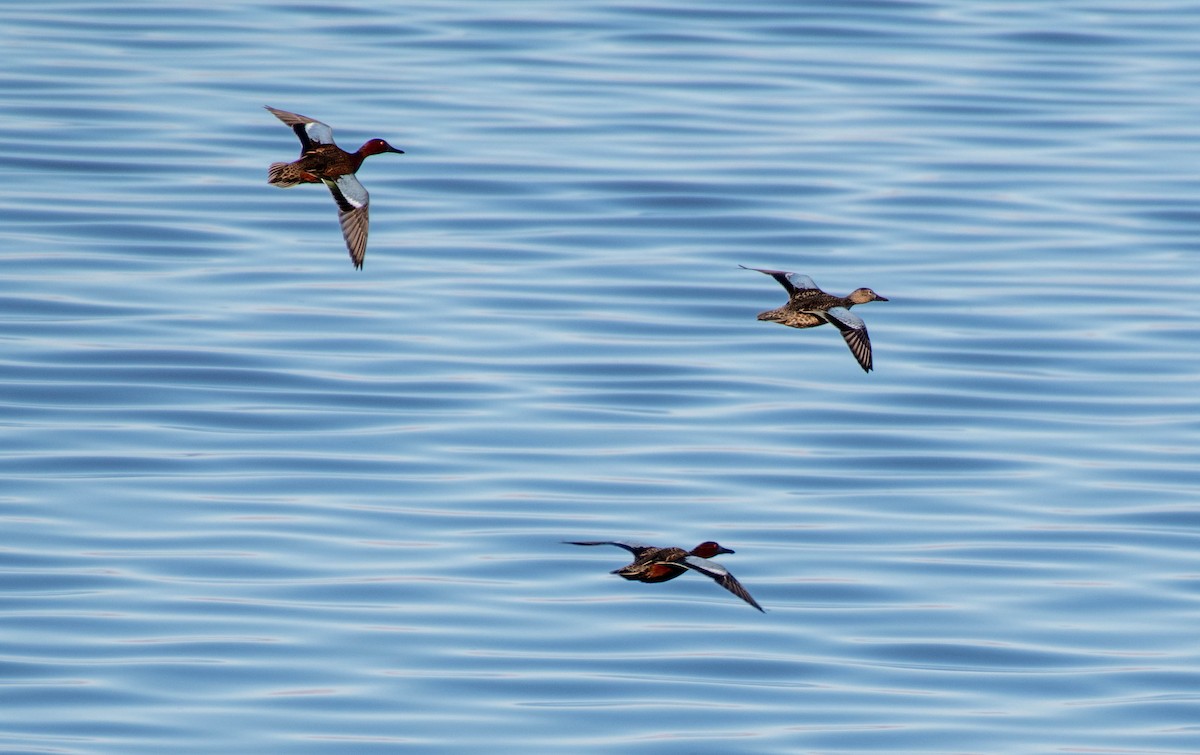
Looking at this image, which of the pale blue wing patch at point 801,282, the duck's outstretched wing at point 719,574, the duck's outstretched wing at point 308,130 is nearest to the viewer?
the duck's outstretched wing at point 719,574

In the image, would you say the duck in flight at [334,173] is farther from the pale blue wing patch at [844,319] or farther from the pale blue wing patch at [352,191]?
the pale blue wing patch at [844,319]

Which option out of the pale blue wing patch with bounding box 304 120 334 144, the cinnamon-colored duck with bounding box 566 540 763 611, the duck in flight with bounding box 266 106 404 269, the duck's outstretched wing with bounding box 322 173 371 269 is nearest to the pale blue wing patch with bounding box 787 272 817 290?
the cinnamon-colored duck with bounding box 566 540 763 611

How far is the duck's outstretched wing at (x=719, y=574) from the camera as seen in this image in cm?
1124

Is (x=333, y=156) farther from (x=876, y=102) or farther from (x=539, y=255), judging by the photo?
(x=876, y=102)

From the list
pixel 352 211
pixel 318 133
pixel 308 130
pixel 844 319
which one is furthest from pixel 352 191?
pixel 844 319

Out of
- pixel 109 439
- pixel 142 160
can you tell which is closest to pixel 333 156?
pixel 109 439

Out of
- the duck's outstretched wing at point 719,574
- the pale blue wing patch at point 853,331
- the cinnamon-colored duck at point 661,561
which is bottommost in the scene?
the duck's outstretched wing at point 719,574

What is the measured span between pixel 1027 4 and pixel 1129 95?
6.27m

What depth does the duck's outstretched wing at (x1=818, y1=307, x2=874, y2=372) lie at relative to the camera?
13875 mm

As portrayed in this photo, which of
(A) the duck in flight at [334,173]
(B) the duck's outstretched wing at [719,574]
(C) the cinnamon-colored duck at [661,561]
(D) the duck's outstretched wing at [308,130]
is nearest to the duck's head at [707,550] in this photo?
(C) the cinnamon-colored duck at [661,561]

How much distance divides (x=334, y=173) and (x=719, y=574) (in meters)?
4.11

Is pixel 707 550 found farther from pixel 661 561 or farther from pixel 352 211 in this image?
pixel 352 211

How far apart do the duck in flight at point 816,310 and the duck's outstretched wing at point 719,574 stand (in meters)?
2.16

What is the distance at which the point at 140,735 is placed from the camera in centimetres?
1515
